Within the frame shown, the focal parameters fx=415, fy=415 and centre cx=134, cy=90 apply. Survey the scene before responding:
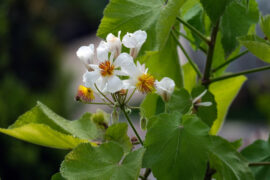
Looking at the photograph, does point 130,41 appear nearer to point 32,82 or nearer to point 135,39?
point 135,39

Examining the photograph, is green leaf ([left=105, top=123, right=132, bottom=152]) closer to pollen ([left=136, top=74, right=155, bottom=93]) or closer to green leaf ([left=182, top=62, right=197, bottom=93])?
pollen ([left=136, top=74, right=155, bottom=93])

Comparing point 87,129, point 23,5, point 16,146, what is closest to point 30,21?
point 23,5

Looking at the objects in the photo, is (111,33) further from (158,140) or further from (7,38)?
(7,38)

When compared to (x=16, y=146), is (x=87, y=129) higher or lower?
higher

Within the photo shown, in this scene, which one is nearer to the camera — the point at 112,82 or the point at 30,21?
the point at 112,82

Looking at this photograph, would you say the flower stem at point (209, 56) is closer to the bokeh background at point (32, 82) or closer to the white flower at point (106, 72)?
the white flower at point (106, 72)

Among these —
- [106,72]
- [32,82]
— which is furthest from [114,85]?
[32,82]
